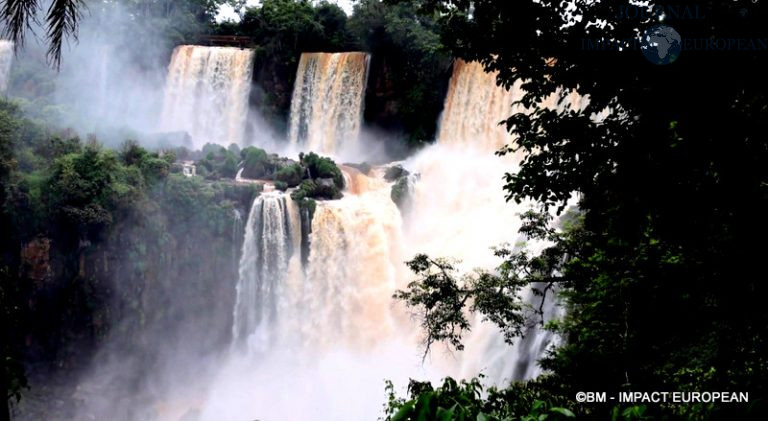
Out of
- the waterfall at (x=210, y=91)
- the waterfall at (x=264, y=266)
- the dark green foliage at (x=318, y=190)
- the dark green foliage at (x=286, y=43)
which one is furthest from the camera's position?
the dark green foliage at (x=286, y=43)

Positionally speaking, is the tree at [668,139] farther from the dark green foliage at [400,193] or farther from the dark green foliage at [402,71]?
the dark green foliage at [402,71]

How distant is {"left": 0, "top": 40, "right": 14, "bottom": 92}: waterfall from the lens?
86.1 ft

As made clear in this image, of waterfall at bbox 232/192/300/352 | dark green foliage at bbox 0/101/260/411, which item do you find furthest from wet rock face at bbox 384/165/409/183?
dark green foliage at bbox 0/101/260/411

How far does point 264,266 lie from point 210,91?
1236 cm

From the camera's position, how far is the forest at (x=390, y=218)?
13.2 ft

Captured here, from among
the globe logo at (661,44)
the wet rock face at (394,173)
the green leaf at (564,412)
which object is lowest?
the wet rock face at (394,173)

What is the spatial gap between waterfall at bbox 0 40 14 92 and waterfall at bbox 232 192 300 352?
17.0 meters

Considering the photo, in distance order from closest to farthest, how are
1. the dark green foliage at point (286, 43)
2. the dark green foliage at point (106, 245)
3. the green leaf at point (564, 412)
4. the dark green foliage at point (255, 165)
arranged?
the green leaf at point (564, 412) → the dark green foliage at point (106, 245) → the dark green foliage at point (255, 165) → the dark green foliage at point (286, 43)

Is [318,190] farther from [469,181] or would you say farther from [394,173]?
[469,181]

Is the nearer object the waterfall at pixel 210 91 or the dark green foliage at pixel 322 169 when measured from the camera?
the dark green foliage at pixel 322 169

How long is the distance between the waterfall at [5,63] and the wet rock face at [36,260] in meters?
14.0

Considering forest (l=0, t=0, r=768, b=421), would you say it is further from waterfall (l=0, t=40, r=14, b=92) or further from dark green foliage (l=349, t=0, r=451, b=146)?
waterfall (l=0, t=40, r=14, b=92)

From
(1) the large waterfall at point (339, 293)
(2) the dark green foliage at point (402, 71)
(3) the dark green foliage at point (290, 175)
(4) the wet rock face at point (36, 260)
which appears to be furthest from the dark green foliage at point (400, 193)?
(4) the wet rock face at point (36, 260)

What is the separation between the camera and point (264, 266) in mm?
17750
